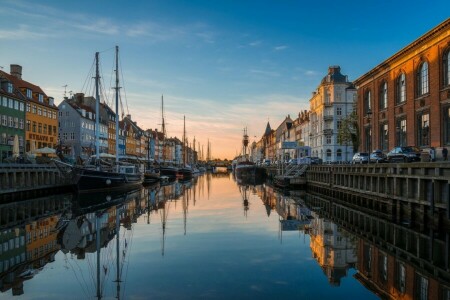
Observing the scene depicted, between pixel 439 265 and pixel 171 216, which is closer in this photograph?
pixel 439 265

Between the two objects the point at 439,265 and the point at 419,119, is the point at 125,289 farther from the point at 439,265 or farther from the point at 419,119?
the point at 419,119

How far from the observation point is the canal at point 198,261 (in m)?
11.8

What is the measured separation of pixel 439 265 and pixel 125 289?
9940 mm

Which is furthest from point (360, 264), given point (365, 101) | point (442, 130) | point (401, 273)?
point (365, 101)

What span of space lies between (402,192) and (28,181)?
106ft

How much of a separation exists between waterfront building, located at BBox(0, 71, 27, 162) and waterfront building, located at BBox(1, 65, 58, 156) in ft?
1.11

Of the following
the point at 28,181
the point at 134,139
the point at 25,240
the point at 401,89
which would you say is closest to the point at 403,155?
the point at 401,89

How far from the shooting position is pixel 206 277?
13.0 metres

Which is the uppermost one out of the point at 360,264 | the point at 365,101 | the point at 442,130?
the point at 365,101

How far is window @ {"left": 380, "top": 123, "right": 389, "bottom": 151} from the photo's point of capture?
164 ft

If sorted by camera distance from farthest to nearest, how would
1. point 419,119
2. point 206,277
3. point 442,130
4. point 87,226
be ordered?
point 419,119 → point 442,130 → point 87,226 → point 206,277

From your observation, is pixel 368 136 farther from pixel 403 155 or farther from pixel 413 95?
pixel 403 155

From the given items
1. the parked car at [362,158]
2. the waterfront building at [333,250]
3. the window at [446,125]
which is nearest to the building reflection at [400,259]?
the waterfront building at [333,250]

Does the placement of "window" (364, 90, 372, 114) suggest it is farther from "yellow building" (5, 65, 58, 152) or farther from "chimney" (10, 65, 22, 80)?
"chimney" (10, 65, 22, 80)
